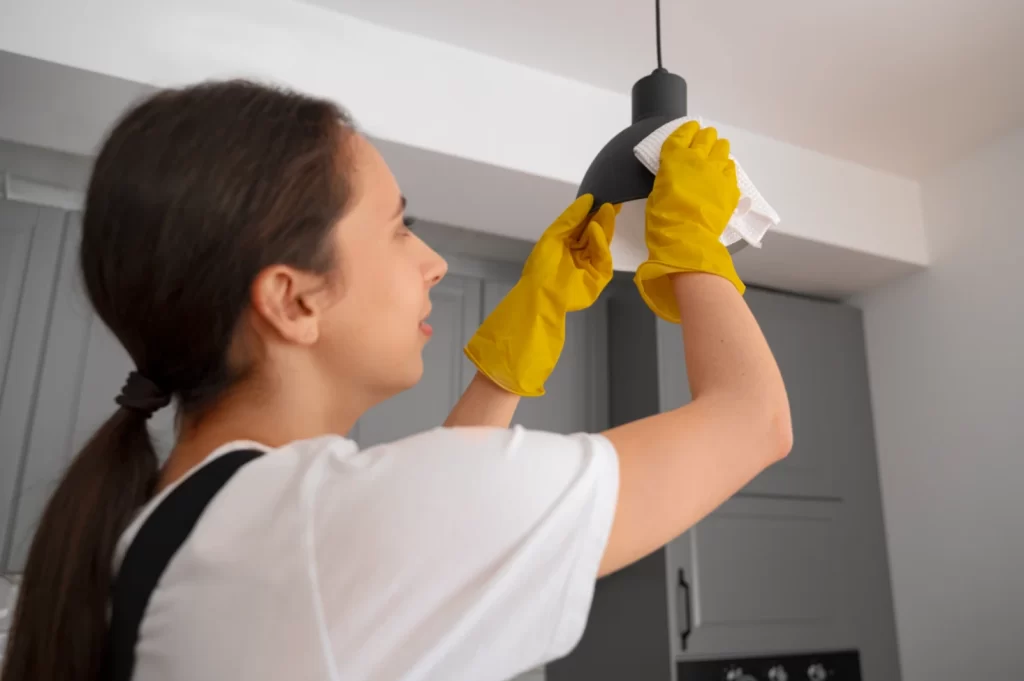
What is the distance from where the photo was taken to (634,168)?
681 millimetres

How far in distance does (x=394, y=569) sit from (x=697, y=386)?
10.2 inches

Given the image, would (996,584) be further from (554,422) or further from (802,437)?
(554,422)

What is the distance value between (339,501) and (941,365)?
1.88m

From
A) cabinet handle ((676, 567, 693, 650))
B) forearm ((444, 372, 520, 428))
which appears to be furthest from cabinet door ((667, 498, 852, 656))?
forearm ((444, 372, 520, 428))

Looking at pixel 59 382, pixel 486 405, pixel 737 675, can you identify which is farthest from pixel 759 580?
pixel 59 382

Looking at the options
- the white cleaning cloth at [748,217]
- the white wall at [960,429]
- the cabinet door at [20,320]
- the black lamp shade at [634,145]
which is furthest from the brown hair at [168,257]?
the white wall at [960,429]

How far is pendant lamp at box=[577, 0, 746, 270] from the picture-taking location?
0.68 meters

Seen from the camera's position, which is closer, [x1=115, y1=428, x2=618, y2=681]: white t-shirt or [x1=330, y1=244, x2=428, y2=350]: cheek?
[x1=115, y1=428, x2=618, y2=681]: white t-shirt

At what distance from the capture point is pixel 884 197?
1943mm

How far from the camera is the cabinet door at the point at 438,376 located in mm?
1788

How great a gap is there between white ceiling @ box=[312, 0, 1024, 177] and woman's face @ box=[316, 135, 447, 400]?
89cm

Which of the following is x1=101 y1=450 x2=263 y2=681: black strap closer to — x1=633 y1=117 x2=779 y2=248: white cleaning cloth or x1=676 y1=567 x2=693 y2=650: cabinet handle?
x1=633 y1=117 x2=779 y2=248: white cleaning cloth

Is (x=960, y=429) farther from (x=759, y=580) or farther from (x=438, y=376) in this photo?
(x=438, y=376)

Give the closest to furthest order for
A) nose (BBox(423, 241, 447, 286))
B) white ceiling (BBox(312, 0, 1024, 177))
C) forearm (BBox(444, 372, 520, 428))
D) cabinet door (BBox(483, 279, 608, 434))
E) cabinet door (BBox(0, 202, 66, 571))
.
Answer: nose (BBox(423, 241, 447, 286)), forearm (BBox(444, 372, 520, 428)), white ceiling (BBox(312, 0, 1024, 177)), cabinet door (BBox(0, 202, 66, 571)), cabinet door (BBox(483, 279, 608, 434))
